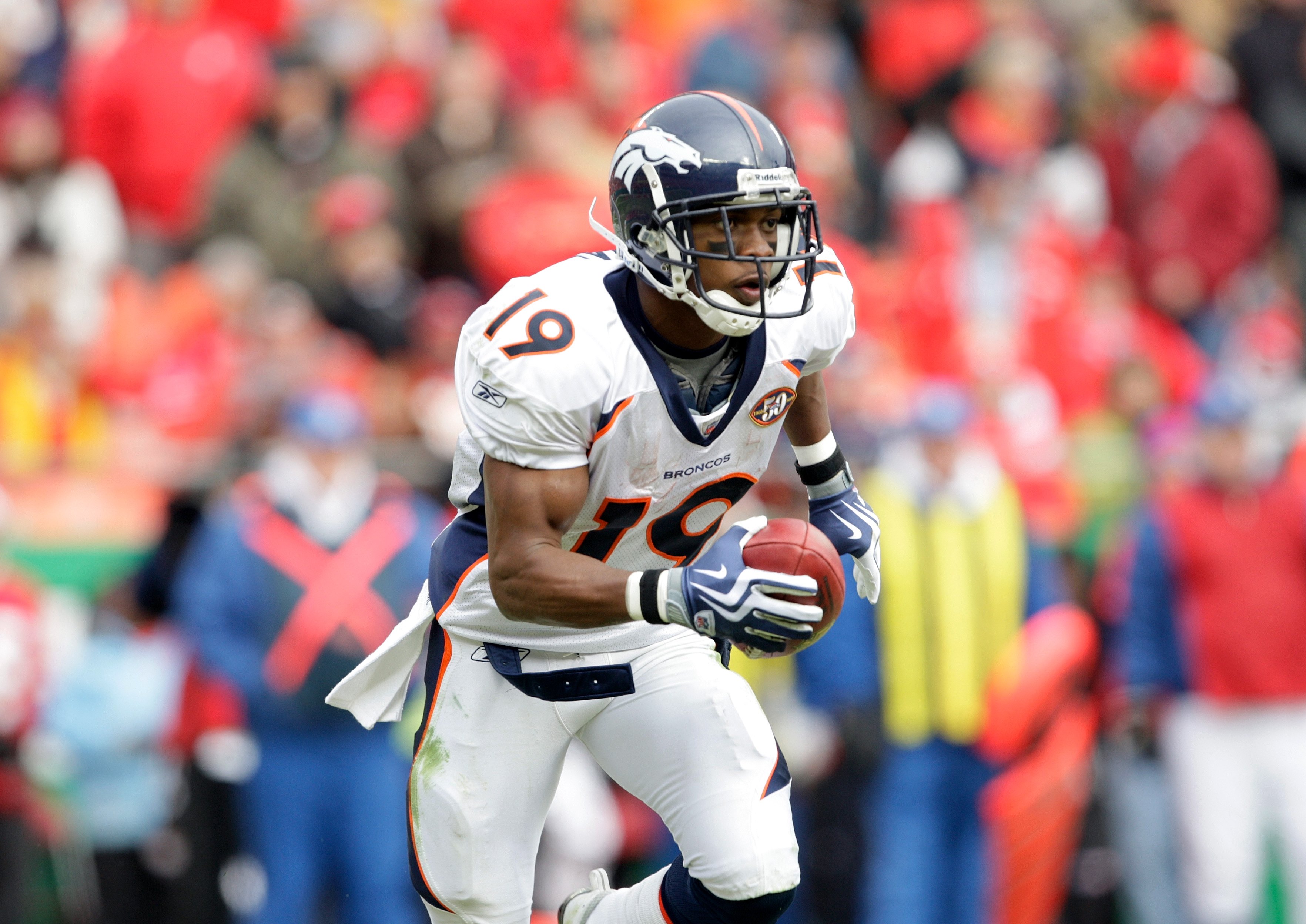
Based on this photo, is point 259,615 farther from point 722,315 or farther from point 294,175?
point 722,315

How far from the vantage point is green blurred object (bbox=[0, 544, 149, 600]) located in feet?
24.5

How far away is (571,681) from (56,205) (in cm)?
593

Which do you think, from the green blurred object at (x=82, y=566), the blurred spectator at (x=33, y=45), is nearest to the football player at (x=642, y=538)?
the green blurred object at (x=82, y=566)

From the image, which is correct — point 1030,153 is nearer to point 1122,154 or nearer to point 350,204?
point 1122,154

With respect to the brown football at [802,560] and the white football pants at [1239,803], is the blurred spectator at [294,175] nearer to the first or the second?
the white football pants at [1239,803]

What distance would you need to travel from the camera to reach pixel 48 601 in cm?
749

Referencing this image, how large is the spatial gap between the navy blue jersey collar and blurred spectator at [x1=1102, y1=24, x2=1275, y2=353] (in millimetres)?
6443

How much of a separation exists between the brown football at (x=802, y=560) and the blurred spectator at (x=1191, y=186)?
6.69m

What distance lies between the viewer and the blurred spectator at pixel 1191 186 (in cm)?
977

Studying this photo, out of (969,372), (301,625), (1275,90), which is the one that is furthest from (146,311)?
(1275,90)

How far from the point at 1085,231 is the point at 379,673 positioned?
23.0 ft

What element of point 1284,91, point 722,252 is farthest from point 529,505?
point 1284,91

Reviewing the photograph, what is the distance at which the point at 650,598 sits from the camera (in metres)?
3.48

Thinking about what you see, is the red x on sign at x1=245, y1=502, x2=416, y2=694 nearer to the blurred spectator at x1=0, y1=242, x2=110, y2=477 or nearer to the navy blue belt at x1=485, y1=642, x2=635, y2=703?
the blurred spectator at x1=0, y1=242, x2=110, y2=477
